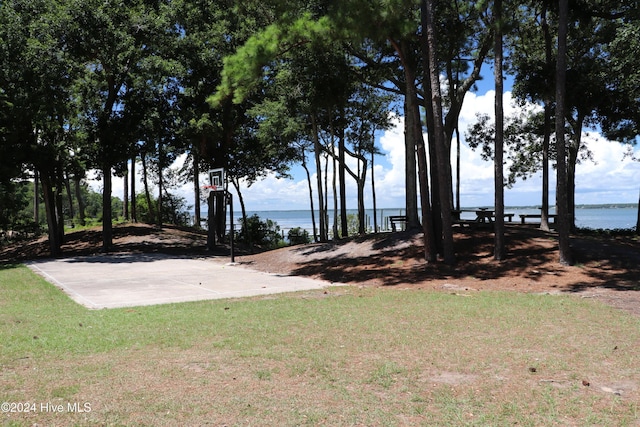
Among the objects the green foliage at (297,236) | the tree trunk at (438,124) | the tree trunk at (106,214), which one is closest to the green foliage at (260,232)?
the green foliage at (297,236)

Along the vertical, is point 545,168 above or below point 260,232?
above

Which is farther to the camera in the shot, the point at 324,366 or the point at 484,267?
the point at 484,267

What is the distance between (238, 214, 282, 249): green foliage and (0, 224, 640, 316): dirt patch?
37.0ft

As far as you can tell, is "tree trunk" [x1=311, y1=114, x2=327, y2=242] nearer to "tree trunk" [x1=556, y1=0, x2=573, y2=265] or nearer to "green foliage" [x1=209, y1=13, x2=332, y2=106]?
"green foliage" [x1=209, y1=13, x2=332, y2=106]

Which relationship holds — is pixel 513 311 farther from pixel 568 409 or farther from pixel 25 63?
pixel 25 63

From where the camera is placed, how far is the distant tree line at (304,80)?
12.6 meters

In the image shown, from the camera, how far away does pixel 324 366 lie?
4.70 meters

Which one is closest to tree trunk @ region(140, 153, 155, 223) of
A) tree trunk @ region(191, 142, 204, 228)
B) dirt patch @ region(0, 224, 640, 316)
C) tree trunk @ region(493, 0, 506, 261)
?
tree trunk @ region(191, 142, 204, 228)

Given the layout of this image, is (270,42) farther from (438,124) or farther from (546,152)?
(546,152)

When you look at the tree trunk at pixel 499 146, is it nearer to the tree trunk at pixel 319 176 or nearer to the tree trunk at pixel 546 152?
the tree trunk at pixel 546 152

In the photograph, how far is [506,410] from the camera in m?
3.66

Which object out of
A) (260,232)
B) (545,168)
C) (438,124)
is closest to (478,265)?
(438,124)

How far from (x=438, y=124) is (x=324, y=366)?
29.7 feet

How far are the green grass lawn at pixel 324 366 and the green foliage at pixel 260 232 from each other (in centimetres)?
2228
